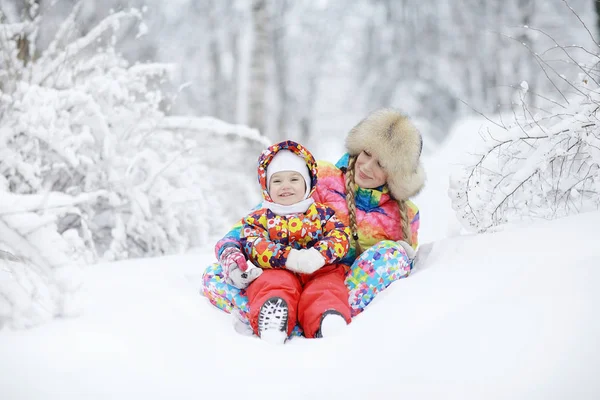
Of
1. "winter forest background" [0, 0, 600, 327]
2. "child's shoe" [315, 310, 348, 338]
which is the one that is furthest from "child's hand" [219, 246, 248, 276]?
"winter forest background" [0, 0, 600, 327]

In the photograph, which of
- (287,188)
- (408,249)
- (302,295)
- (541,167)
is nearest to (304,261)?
(302,295)

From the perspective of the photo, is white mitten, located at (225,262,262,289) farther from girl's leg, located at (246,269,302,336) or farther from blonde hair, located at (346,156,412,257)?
blonde hair, located at (346,156,412,257)

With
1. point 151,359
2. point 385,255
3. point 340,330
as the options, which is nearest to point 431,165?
point 385,255

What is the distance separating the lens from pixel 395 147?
263 cm

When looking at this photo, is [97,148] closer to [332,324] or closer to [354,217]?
[354,217]

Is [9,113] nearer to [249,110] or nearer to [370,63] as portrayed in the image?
[249,110]

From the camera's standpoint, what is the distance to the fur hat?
8.57ft

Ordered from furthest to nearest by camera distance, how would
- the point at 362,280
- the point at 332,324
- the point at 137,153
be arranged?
1. the point at 137,153
2. the point at 362,280
3. the point at 332,324

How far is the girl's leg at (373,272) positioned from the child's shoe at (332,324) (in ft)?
1.06

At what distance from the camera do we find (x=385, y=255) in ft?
7.70

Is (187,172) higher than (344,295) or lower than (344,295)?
higher

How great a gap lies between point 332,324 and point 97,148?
2.63m

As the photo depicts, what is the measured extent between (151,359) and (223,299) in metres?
0.73

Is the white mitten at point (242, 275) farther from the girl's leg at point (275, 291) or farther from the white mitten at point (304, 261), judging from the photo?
the white mitten at point (304, 261)
